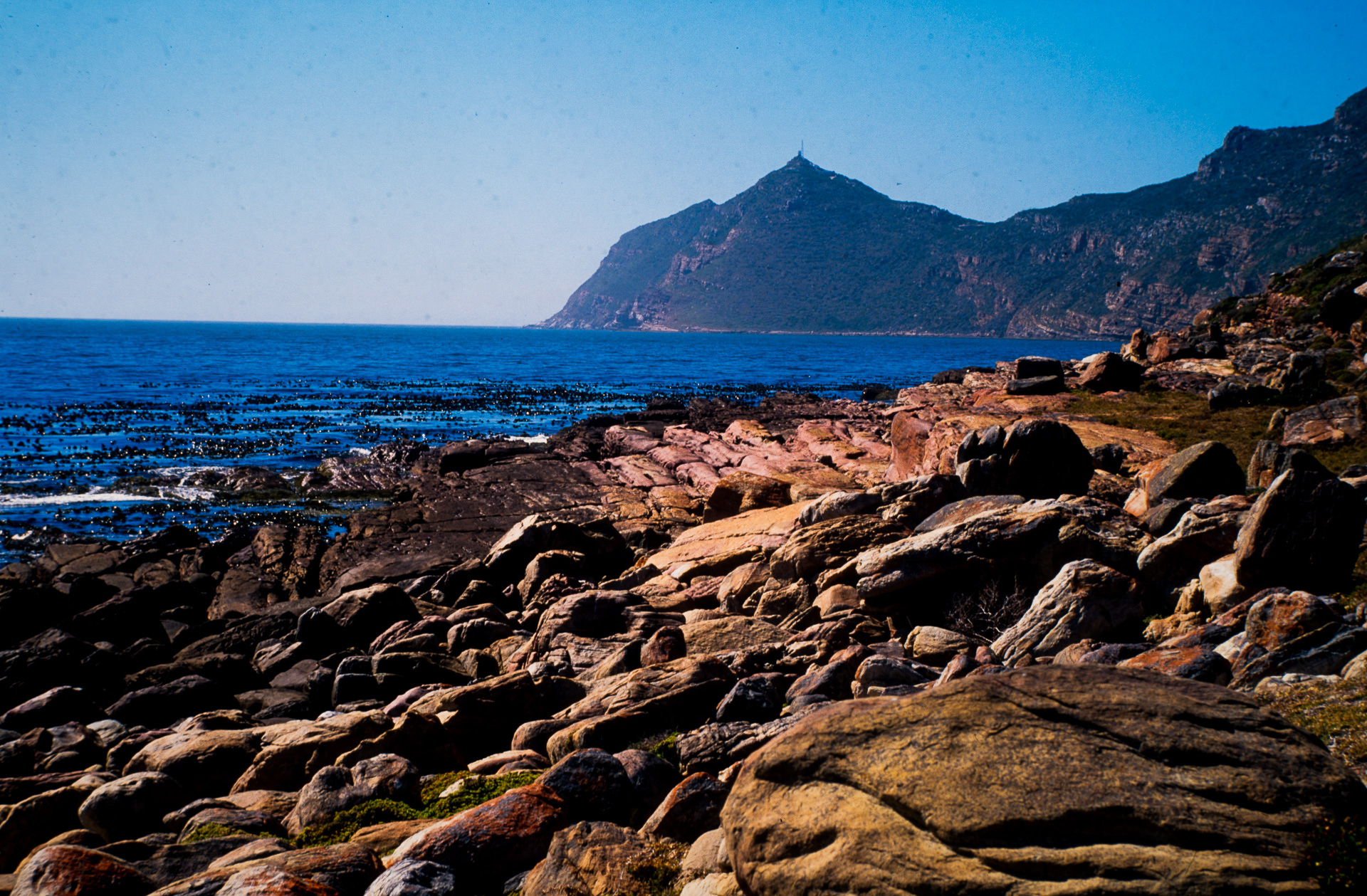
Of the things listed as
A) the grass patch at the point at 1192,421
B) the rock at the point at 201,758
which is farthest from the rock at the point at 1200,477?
the rock at the point at 201,758

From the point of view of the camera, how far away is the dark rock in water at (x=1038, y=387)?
29.6 metres

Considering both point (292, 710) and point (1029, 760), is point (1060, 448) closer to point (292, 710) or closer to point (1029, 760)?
point (1029, 760)

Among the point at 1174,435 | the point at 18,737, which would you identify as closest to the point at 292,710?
the point at 18,737

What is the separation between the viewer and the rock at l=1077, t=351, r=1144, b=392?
30.7 metres

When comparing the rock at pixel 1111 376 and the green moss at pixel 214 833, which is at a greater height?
the rock at pixel 1111 376

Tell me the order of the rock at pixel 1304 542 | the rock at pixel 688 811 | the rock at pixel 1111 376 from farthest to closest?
1. the rock at pixel 1111 376
2. the rock at pixel 1304 542
3. the rock at pixel 688 811

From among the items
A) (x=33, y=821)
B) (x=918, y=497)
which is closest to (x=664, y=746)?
(x=33, y=821)

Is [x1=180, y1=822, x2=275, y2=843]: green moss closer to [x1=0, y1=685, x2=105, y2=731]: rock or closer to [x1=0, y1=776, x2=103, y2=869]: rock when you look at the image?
[x1=0, y1=776, x2=103, y2=869]: rock

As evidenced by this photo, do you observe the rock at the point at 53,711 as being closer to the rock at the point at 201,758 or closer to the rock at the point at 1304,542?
the rock at the point at 201,758

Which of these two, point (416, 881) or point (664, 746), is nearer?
point (416, 881)

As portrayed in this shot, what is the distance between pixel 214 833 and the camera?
7477 millimetres

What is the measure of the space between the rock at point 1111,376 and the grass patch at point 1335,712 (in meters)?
27.3

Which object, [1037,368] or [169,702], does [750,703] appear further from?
[1037,368]

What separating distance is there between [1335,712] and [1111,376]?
28501 millimetres
